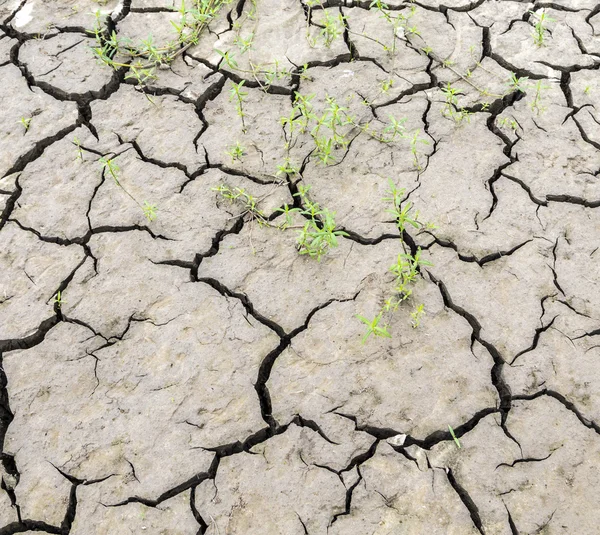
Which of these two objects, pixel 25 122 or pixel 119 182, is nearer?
pixel 119 182

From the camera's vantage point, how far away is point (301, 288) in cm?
249

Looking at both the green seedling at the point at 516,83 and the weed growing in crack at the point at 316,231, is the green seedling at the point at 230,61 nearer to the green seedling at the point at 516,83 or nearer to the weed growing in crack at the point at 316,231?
the weed growing in crack at the point at 316,231

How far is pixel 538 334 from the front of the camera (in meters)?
2.32

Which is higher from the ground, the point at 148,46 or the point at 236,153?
the point at 148,46

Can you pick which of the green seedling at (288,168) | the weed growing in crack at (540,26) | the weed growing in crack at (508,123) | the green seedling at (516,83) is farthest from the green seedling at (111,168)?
the weed growing in crack at (540,26)

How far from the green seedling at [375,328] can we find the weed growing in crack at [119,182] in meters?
1.09

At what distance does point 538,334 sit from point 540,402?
0.95 feet

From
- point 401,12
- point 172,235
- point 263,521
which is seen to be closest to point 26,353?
point 172,235

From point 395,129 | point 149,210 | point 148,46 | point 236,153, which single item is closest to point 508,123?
point 395,129

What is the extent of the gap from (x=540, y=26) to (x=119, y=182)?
252 cm

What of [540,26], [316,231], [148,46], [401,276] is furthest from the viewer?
[540,26]

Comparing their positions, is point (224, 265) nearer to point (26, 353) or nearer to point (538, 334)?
point (26, 353)

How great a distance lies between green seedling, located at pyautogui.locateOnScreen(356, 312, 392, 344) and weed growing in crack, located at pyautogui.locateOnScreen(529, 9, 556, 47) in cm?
206

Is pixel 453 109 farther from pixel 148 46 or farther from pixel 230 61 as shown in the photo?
pixel 148 46
